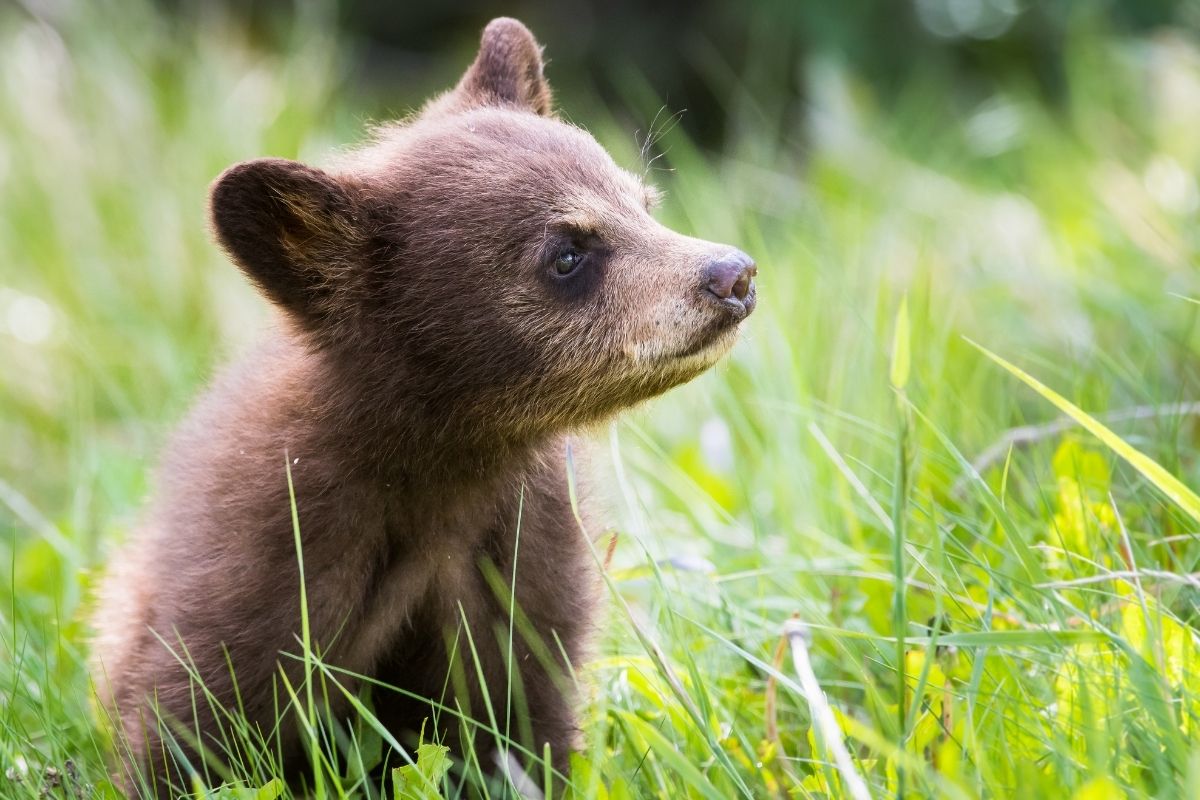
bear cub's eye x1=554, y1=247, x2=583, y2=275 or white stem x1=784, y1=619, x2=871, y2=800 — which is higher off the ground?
bear cub's eye x1=554, y1=247, x2=583, y2=275

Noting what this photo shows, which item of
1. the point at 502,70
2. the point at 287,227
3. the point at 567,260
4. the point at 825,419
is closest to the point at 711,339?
the point at 567,260

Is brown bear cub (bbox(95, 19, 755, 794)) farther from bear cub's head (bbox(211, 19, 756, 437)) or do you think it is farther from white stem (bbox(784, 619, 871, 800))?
white stem (bbox(784, 619, 871, 800))

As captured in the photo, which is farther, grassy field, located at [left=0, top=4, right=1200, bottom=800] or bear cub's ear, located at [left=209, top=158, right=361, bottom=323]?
bear cub's ear, located at [left=209, top=158, right=361, bottom=323]

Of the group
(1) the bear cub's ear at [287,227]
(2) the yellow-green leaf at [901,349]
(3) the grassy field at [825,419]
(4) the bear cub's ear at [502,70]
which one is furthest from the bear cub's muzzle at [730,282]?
(4) the bear cub's ear at [502,70]

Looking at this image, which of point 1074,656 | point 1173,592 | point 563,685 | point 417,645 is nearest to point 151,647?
point 417,645

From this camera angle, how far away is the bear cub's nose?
313cm

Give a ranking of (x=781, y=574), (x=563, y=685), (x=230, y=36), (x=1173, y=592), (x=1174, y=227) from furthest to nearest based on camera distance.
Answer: (x=230, y=36)
(x=1174, y=227)
(x=781, y=574)
(x=563, y=685)
(x=1173, y=592)

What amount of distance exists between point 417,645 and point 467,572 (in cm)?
22

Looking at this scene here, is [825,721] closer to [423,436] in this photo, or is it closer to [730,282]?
[730,282]

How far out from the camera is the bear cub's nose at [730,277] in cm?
313

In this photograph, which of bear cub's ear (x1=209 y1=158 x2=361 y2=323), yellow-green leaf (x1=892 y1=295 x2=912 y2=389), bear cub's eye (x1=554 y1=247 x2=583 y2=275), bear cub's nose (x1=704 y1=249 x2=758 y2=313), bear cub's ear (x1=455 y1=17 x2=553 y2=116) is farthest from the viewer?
bear cub's ear (x1=455 y1=17 x2=553 y2=116)

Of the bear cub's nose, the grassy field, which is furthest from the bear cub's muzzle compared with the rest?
the grassy field

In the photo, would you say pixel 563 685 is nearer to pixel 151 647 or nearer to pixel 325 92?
pixel 151 647

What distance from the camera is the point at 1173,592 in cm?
302
